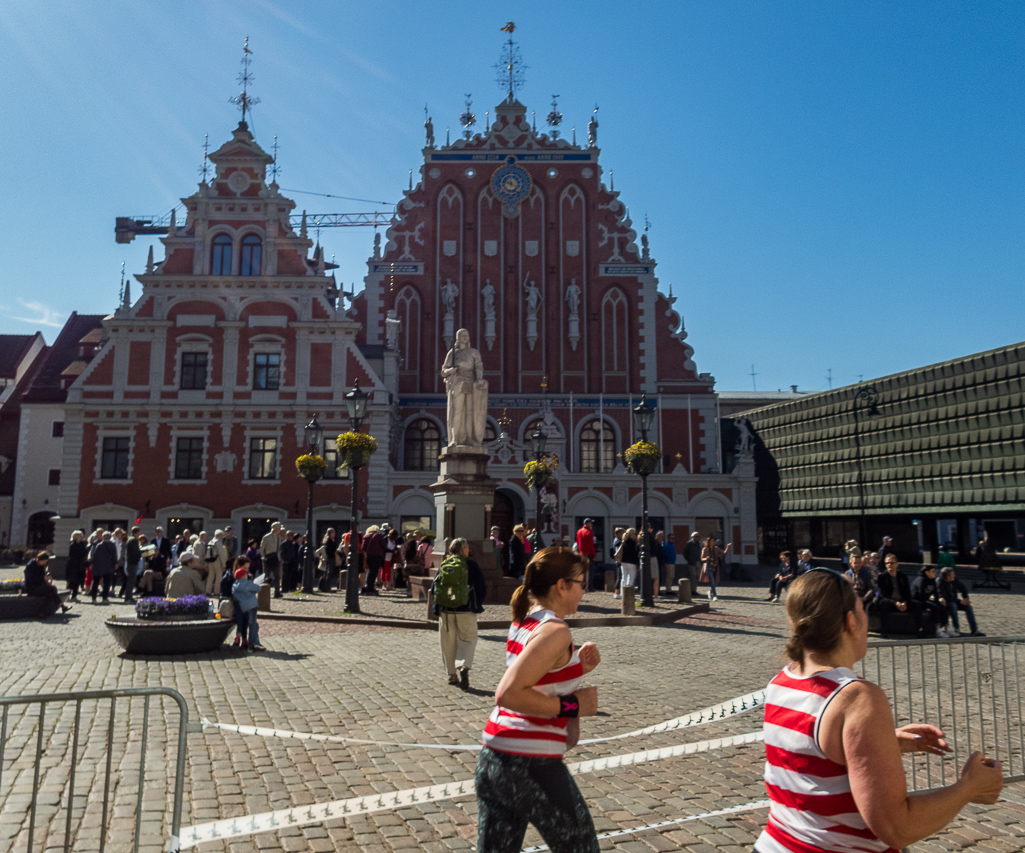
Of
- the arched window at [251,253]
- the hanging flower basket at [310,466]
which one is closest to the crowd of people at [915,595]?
the hanging flower basket at [310,466]

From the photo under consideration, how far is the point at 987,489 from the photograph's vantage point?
25.6m

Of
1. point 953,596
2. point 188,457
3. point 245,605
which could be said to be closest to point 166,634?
point 245,605

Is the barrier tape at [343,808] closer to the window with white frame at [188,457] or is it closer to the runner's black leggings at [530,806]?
the runner's black leggings at [530,806]

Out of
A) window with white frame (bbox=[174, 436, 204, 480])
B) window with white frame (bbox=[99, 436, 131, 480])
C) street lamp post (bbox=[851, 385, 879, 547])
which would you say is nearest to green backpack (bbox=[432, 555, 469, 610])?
window with white frame (bbox=[174, 436, 204, 480])

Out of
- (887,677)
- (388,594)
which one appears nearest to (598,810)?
(887,677)

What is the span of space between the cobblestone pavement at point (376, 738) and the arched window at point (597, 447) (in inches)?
855

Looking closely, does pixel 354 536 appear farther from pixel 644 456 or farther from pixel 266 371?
A: pixel 266 371

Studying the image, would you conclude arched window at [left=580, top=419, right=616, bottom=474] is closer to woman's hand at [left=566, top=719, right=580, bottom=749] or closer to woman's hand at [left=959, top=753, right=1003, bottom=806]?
woman's hand at [left=566, top=719, right=580, bottom=749]

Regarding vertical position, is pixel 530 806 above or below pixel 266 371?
below

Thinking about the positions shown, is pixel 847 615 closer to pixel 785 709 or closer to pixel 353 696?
pixel 785 709

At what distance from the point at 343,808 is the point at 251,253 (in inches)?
1215

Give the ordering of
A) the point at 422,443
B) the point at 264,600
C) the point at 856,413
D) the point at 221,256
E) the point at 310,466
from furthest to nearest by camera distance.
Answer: the point at 422,443
the point at 221,256
the point at 856,413
the point at 310,466
the point at 264,600

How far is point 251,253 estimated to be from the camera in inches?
1294

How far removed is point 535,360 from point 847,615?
33372 millimetres
